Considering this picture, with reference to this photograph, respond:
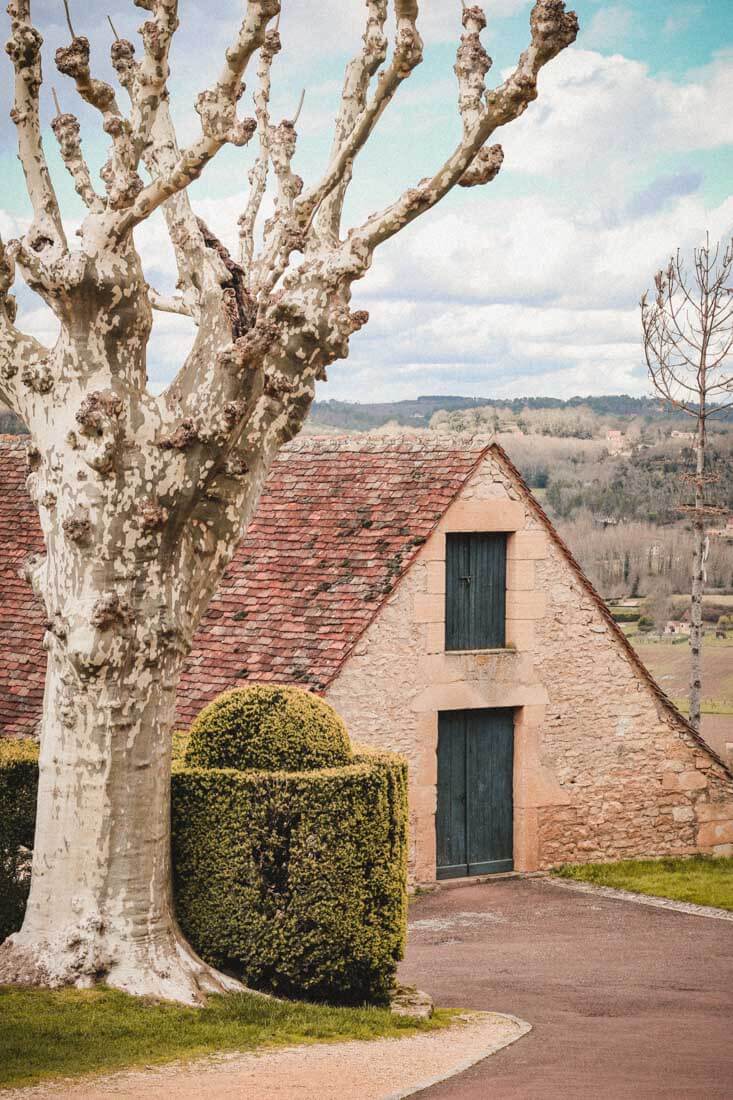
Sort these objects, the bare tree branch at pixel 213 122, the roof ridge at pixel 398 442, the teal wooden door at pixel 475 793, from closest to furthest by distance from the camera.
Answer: the bare tree branch at pixel 213 122
the teal wooden door at pixel 475 793
the roof ridge at pixel 398 442

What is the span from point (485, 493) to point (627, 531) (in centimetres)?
2423

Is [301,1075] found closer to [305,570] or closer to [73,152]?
[73,152]

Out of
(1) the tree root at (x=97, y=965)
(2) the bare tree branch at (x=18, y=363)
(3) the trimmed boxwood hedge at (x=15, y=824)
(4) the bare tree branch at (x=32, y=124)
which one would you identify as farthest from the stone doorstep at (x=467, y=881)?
(4) the bare tree branch at (x=32, y=124)

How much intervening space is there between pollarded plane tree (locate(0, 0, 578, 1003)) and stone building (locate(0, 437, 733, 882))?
626 cm

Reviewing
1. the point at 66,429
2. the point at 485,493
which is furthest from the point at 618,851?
the point at 66,429

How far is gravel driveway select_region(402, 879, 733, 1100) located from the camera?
26.8ft

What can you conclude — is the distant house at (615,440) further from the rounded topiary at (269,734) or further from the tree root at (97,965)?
the tree root at (97,965)

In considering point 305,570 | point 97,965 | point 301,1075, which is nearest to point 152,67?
point 97,965

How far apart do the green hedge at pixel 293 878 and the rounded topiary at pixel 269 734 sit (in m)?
0.24

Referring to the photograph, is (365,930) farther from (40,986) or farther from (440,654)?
(440,654)

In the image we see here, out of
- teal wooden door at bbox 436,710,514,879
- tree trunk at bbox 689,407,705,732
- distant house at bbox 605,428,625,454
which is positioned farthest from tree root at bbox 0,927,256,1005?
distant house at bbox 605,428,625,454

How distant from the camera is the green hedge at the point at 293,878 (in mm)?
10062

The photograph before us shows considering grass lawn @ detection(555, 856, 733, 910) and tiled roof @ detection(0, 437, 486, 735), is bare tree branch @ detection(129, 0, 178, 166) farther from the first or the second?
grass lawn @ detection(555, 856, 733, 910)

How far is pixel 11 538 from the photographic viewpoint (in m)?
19.3
